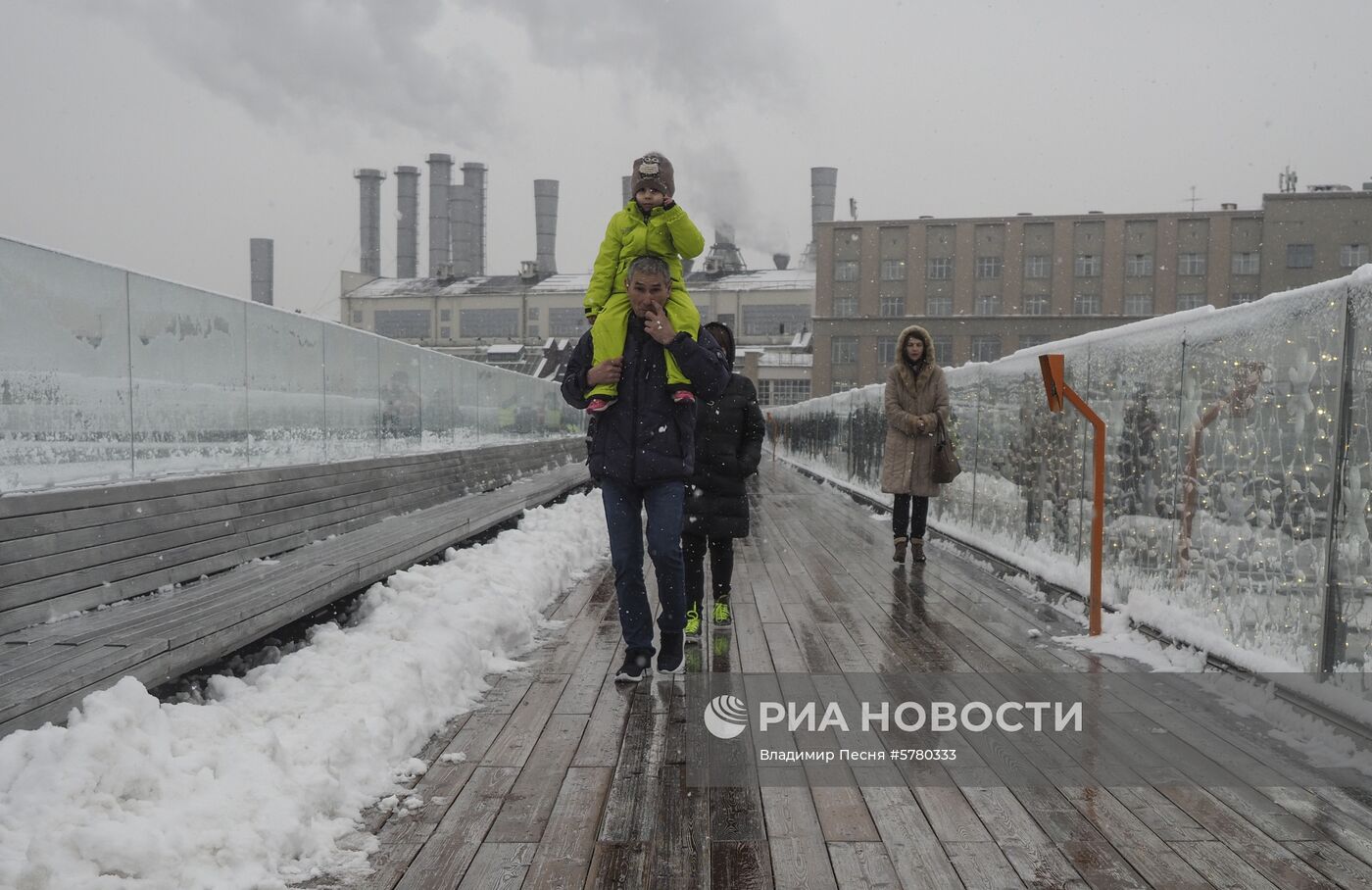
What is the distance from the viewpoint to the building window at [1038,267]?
6562 cm

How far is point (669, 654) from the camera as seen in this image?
502 cm

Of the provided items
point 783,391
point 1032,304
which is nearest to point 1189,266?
point 1032,304

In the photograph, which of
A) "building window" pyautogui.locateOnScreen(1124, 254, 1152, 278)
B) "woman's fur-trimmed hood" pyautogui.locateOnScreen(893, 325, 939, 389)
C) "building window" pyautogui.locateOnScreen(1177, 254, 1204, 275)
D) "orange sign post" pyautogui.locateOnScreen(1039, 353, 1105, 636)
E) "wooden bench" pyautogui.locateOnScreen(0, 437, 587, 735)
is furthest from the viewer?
"building window" pyautogui.locateOnScreen(1124, 254, 1152, 278)

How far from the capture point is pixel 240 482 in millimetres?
5836

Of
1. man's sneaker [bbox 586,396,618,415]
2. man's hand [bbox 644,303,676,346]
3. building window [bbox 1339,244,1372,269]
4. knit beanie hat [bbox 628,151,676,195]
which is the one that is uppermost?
building window [bbox 1339,244,1372,269]

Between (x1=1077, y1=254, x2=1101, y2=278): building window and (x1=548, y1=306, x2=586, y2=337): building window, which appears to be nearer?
(x1=1077, y1=254, x2=1101, y2=278): building window

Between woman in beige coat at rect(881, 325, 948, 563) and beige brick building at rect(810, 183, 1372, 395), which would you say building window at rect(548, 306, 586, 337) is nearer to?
beige brick building at rect(810, 183, 1372, 395)

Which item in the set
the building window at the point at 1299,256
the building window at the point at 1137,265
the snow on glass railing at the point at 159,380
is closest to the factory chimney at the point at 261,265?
the building window at the point at 1137,265

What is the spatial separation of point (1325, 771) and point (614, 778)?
2358 millimetres

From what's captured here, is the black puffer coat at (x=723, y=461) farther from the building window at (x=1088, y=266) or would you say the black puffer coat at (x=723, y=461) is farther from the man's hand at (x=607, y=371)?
the building window at (x=1088, y=266)

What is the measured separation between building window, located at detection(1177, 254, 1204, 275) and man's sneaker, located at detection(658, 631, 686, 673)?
66887 millimetres

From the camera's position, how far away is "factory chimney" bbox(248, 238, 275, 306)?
87688 millimetres

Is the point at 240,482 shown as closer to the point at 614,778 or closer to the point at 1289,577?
the point at 614,778

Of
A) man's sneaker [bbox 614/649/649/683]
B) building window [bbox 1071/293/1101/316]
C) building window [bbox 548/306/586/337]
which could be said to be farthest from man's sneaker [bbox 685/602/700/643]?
building window [bbox 548/306/586/337]
